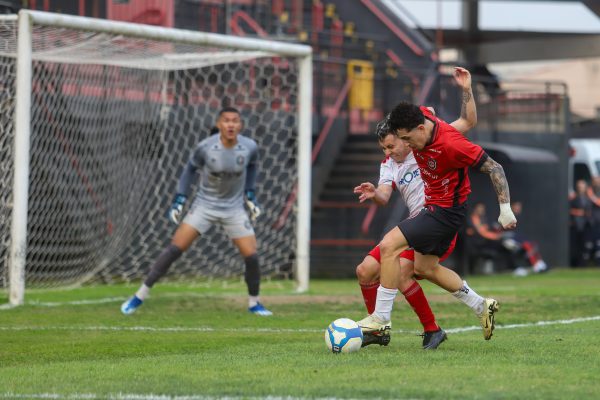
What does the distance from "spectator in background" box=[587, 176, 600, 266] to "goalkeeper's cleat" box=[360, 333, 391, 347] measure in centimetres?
2048

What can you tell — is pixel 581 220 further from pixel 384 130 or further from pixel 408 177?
pixel 384 130

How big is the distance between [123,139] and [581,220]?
13.8 meters

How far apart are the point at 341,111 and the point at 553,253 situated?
6619 millimetres

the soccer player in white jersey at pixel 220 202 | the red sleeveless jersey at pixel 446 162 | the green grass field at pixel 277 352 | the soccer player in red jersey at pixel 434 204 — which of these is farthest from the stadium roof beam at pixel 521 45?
the red sleeveless jersey at pixel 446 162

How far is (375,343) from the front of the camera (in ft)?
31.1

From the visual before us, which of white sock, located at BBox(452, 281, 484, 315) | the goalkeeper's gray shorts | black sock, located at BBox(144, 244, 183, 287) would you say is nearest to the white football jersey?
white sock, located at BBox(452, 281, 484, 315)

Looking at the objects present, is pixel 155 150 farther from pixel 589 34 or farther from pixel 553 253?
pixel 589 34

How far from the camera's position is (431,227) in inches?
362

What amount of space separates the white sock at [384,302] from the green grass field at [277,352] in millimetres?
260

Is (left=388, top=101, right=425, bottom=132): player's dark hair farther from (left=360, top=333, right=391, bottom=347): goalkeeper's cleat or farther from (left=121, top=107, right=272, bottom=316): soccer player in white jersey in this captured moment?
(left=121, top=107, right=272, bottom=316): soccer player in white jersey

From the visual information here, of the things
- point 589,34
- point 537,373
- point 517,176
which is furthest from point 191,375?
point 589,34

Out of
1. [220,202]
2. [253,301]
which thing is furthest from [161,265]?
[253,301]

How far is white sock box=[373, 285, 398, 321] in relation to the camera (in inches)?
364

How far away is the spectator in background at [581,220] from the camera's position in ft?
95.0
